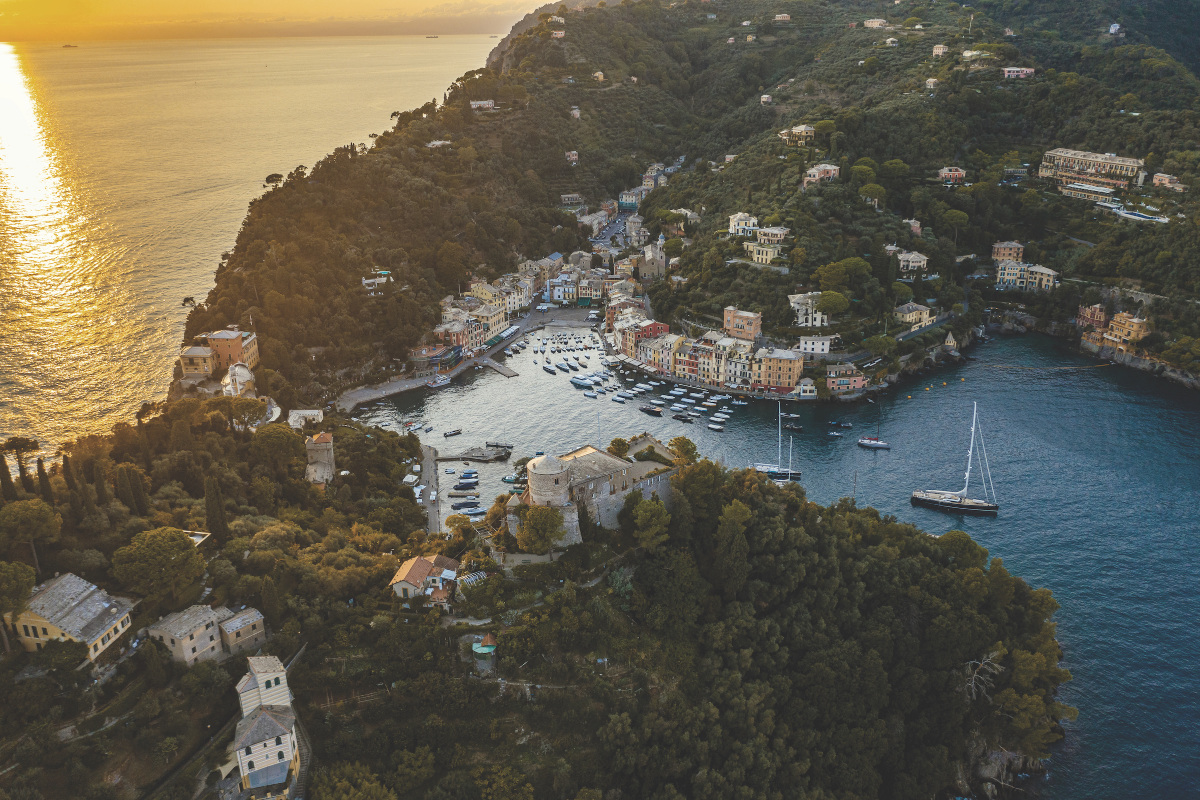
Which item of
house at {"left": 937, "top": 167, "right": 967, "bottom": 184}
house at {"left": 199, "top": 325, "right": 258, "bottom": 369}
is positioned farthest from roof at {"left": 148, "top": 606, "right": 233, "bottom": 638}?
house at {"left": 937, "top": 167, "right": 967, "bottom": 184}

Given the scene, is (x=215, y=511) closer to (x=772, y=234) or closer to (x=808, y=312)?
(x=808, y=312)

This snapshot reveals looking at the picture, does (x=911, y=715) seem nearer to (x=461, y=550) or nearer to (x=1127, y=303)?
(x=461, y=550)

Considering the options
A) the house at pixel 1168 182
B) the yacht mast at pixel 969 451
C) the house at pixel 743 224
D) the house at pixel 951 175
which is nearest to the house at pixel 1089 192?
the house at pixel 1168 182

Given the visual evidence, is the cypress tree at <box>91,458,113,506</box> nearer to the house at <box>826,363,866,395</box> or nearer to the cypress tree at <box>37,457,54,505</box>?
the cypress tree at <box>37,457,54,505</box>

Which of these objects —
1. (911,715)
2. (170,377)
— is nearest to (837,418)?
(911,715)

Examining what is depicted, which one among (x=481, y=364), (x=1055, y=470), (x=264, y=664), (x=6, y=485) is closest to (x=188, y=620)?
(x=264, y=664)

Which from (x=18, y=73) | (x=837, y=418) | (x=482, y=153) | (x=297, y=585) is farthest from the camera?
(x=18, y=73)

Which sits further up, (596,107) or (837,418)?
(596,107)
